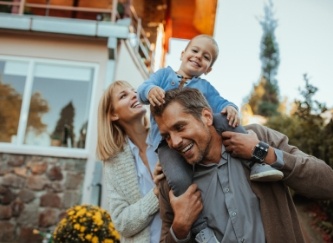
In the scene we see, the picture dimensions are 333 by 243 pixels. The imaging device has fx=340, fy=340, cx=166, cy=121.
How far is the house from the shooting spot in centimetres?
653

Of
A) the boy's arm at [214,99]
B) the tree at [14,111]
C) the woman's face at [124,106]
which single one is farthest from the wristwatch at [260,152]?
the tree at [14,111]

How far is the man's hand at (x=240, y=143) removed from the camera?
1694 millimetres

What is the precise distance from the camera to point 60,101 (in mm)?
7324

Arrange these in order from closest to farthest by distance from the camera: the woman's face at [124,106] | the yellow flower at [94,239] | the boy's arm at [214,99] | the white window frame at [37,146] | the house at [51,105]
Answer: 1. the boy's arm at [214,99]
2. the woman's face at [124,106]
3. the yellow flower at [94,239]
4. the house at [51,105]
5. the white window frame at [37,146]

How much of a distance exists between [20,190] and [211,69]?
521 centimetres

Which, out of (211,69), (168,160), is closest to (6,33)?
(211,69)

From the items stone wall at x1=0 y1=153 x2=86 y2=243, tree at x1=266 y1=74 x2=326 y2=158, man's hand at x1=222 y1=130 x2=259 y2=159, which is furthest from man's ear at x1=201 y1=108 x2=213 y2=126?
stone wall at x1=0 y1=153 x2=86 y2=243

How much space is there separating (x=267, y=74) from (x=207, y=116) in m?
27.7

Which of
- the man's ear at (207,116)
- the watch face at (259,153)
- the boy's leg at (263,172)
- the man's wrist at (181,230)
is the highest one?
the man's ear at (207,116)

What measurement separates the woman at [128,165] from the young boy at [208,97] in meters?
0.20

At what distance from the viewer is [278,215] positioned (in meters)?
1.57

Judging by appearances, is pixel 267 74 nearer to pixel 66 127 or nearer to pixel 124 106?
pixel 66 127

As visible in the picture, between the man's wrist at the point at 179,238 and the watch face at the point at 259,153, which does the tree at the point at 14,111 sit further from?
the watch face at the point at 259,153

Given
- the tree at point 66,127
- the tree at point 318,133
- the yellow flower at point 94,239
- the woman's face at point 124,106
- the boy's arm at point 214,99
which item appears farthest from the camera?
the tree at point 66,127
